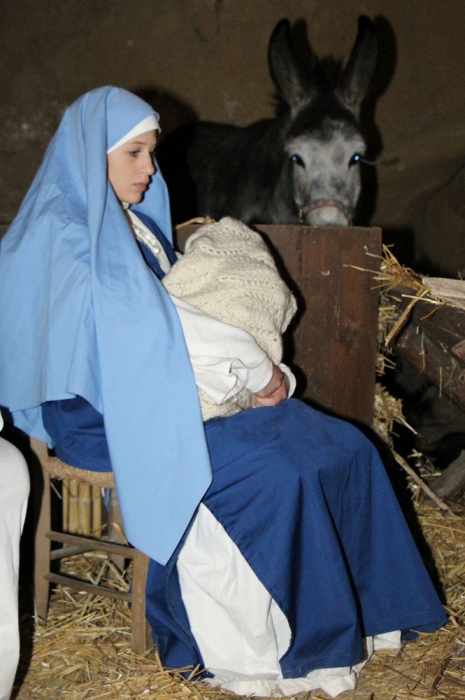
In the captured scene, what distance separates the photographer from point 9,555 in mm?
1837

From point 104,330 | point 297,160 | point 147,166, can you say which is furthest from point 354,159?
point 104,330

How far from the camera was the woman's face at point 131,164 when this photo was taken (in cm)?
238

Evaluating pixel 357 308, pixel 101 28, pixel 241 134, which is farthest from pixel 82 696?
pixel 101 28

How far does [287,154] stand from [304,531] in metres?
2.73

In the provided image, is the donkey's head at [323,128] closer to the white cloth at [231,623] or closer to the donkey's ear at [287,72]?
the donkey's ear at [287,72]

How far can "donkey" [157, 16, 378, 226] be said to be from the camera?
4.04 m

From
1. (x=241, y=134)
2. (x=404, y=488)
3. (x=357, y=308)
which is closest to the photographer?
(x=357, y=308)

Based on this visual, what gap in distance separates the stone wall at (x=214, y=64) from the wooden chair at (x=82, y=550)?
3.53 metres

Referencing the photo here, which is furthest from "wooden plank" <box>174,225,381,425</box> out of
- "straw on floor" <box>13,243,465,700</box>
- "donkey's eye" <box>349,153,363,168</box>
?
"donkey's eye" <box>349,153,363,168</box>

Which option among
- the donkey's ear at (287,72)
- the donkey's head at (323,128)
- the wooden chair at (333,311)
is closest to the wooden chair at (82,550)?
the wooden chair at (333,311)

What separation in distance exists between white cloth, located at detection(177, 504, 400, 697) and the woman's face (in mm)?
1094

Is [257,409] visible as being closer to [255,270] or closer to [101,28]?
[255,270]

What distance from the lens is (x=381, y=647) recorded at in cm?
235

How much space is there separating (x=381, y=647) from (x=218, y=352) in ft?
3.68
